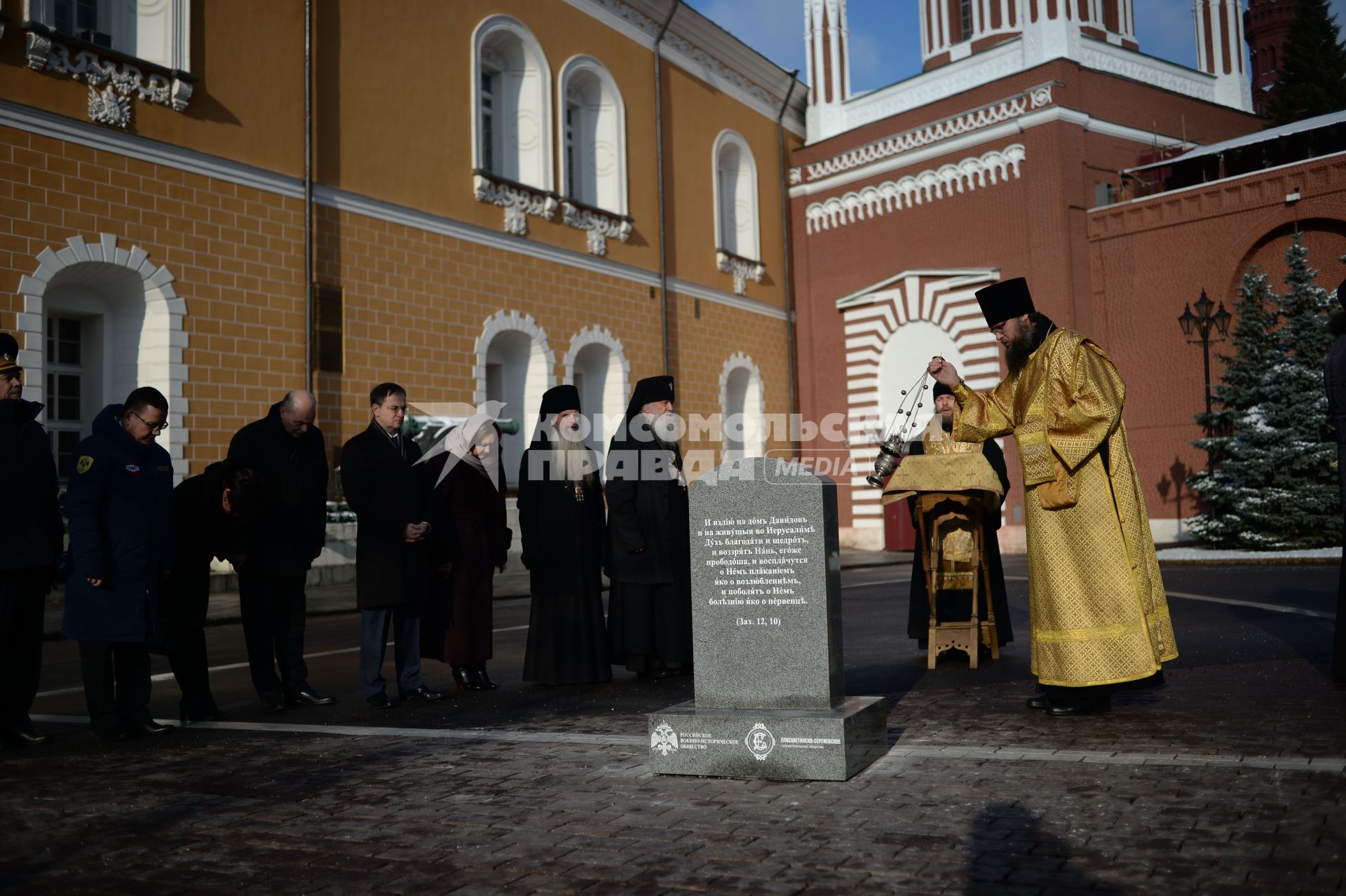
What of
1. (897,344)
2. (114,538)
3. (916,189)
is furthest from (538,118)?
(114,538)

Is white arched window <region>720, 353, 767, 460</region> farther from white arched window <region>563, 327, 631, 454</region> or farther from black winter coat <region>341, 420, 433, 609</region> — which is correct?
black winter coat <region>341, 420, 433, 609</region>

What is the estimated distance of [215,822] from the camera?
14.7 ft

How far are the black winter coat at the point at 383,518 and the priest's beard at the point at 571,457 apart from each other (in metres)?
1.21

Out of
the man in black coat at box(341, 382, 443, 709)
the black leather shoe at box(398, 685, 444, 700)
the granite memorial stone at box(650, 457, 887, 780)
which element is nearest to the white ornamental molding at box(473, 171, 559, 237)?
the man in black coat at box(341, 382, 443, 709)

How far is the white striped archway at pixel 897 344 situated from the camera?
26469 millimetres

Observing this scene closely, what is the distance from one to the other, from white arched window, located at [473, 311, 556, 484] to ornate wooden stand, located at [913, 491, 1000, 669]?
13828 millimetres

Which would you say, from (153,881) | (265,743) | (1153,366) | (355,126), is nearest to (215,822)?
(153,881)

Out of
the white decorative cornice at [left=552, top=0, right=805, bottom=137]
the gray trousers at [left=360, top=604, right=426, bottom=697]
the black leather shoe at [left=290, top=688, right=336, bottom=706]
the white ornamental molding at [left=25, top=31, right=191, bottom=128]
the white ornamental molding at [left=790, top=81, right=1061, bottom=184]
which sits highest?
the white decorative cornice at [left=552, top=0, right=805, bottom=137]

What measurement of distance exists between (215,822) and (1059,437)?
439 cm

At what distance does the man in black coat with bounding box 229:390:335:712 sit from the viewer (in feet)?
24.5

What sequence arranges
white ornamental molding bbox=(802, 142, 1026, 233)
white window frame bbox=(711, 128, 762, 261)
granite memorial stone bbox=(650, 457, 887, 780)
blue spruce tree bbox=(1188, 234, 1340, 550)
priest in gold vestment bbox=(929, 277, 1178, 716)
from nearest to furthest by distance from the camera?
granite memorial stone bbox=(650, 457, 887, 780)
priest in gold vestment bbox=(929, 277, 1178, 716)
blue spruce tree bbox=(1188, 234, 1340, 550)
white ornamental molding bbox=(802, 142, 1026, 233)
white window frame bbox=(711, 128, 762, 261)

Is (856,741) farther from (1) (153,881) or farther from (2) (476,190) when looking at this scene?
(2) (476,190)

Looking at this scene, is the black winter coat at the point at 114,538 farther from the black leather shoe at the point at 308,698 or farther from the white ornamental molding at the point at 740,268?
the white ornamental molding at the point at 740,268

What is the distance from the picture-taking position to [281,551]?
24.7ft
